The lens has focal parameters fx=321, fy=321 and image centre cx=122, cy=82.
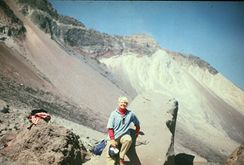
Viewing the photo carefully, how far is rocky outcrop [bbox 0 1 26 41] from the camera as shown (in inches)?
1008

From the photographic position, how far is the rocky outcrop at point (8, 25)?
25.6 metres

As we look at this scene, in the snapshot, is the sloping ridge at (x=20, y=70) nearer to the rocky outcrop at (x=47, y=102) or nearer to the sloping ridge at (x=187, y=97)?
the rocky outcrop at (x=47, y=102)

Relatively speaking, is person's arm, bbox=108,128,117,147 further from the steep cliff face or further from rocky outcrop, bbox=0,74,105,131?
the steep cliff face

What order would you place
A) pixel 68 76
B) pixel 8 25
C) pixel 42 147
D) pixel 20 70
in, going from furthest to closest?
pixel 68 76 < pixel 8 25 < pixel 20 70 < pixel 42 147

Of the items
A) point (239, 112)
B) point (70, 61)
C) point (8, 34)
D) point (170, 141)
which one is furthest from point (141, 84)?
point (170, 141)

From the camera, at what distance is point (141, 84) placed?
45.0m

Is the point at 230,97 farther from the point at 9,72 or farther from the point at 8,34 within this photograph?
the point at 9,72

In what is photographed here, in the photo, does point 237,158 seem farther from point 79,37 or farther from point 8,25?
point 79,37

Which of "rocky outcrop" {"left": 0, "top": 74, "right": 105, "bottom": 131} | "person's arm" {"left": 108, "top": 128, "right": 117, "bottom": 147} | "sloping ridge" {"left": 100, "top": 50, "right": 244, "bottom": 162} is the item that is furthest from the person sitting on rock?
"sloping ridge" {"left": 100, "top": 50, "right": 244, "bottom": 162}

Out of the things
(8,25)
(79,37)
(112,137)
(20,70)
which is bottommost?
(20,70)

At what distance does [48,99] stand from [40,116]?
37.7 feet

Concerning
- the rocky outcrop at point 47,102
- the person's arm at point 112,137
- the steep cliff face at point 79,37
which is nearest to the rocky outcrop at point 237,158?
the person's arm at point 112,137

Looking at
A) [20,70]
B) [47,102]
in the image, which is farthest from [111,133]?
[20,70]

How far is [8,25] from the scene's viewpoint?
26203mm
